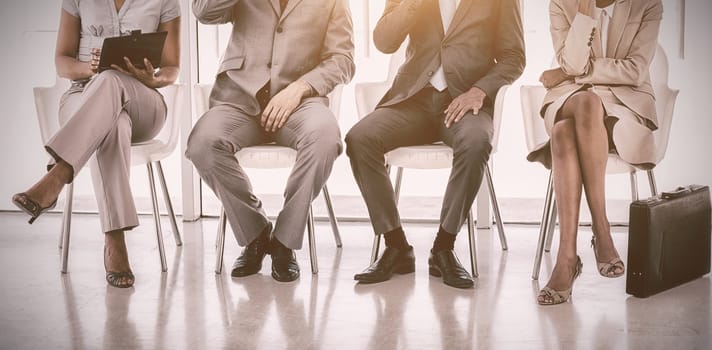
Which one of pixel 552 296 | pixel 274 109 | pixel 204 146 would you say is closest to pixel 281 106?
pixel 274 109

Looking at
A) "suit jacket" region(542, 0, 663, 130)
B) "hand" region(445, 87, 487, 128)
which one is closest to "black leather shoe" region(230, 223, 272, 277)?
"hand" region(445, 87, 487, 128)

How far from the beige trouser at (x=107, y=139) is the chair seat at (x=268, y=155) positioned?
0.46 m

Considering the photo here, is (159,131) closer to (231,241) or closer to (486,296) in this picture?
(231,241)

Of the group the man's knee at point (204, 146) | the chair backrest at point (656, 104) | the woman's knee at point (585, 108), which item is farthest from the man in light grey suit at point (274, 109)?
the woman's knee at point (585, 108)

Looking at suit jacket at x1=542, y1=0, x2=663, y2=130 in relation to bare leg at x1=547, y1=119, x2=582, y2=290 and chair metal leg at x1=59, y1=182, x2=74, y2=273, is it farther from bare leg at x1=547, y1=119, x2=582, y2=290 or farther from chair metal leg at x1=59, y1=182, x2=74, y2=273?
chair metal leg at x1=59, y1=182, x2=74, y2=273

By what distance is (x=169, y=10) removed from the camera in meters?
3.70

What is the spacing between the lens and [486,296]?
3.12m

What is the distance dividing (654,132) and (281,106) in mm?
1564

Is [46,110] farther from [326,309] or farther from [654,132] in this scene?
[654,132]

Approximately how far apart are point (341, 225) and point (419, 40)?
141cm

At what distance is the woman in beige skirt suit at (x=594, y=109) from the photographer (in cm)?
306

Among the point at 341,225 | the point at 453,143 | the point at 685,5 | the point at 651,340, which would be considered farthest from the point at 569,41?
the point at 341,225

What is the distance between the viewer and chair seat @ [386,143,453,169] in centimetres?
341

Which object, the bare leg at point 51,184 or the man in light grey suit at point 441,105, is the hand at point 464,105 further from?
the bare leg at point 51,184
